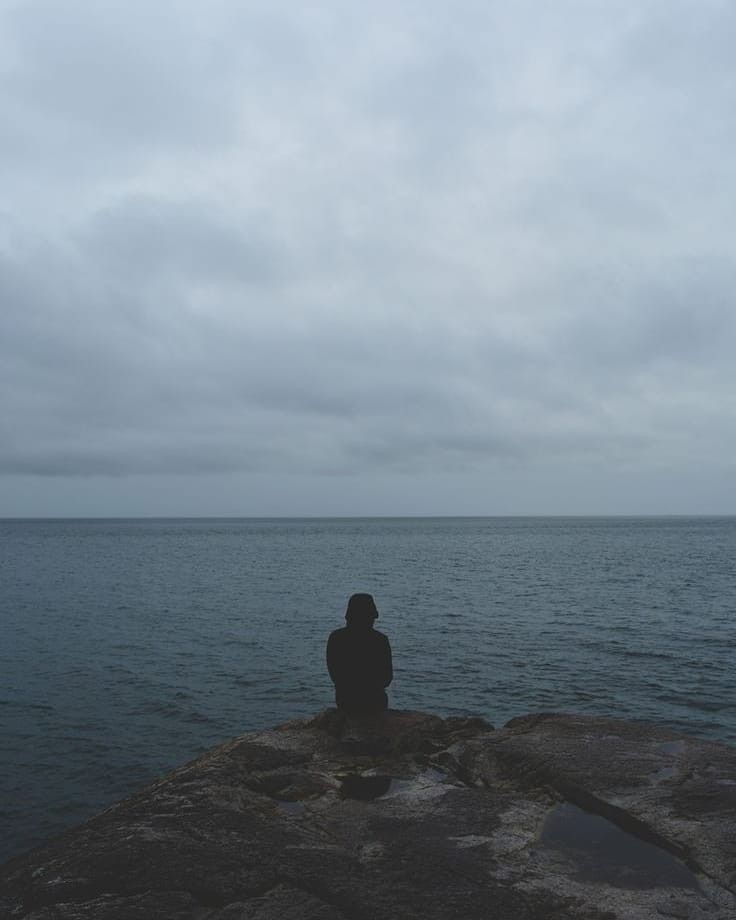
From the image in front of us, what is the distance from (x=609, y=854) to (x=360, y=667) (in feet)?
20.5

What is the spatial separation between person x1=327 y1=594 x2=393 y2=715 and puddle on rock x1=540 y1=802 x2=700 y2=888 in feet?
16.1

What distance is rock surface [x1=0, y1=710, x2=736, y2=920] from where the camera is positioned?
7.02 m

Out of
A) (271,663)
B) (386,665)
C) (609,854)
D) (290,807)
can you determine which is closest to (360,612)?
(386,665)

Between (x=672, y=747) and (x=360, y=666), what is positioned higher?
(x=360, y=666)

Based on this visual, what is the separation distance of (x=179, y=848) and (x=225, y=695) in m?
17.4

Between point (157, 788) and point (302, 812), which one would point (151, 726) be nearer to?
point (157, 788)

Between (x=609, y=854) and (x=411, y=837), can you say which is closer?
(x=609, y=854)

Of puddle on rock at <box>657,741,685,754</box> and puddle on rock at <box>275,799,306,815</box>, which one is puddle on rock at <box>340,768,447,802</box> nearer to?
puddle on rock at <box>275,799,306,815</box>

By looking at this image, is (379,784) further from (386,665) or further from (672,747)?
(672,747)

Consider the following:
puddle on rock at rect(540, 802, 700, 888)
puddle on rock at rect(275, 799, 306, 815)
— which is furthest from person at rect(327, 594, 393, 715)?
puddle on rock at rect(540, 802, 700, 888)

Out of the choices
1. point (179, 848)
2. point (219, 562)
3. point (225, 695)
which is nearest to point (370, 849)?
point (179, 848)

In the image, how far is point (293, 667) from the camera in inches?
1155

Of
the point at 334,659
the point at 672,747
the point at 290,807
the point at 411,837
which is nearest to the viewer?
the point at 411,837

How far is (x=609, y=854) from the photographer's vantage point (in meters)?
8.12
